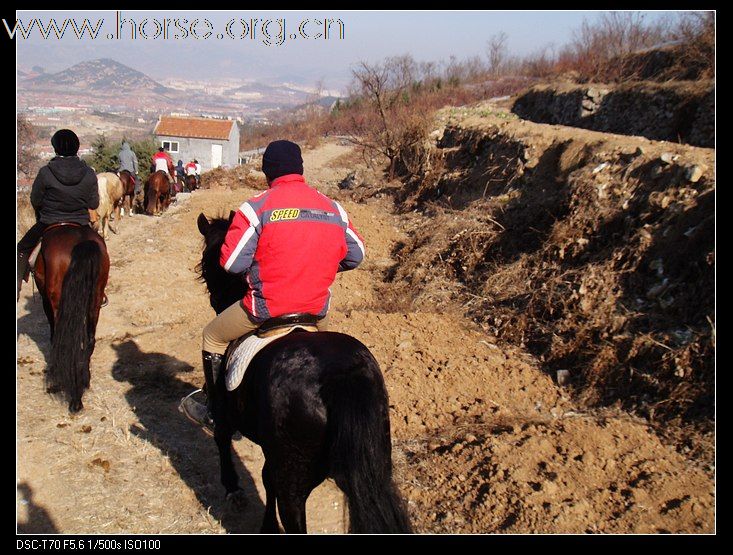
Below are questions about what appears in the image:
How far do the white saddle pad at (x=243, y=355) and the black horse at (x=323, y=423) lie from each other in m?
0.04

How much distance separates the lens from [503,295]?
25.4ft

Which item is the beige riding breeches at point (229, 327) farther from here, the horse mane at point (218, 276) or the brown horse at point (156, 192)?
the brown horse at point (156, 192)

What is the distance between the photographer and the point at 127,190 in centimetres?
1514

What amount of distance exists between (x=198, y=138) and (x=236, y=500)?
55.3 metres

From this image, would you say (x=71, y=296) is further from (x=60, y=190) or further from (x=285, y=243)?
(x=285, y=243)

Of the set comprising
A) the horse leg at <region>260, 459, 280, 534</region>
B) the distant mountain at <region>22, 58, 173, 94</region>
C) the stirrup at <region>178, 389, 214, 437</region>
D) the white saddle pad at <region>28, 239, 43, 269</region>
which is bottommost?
the horse leg at <region>260, 459, 280, 534</region>

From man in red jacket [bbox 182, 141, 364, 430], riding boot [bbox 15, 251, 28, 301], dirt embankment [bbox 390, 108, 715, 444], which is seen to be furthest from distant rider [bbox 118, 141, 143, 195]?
man in red jacket [bbox 182, 141, 364, 430]

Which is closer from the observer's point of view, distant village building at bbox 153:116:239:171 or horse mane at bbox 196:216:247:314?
horse mane at bbox 196:216:247:314

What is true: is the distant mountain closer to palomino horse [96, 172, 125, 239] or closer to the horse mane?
palomino horse [96, 172, 125, 239]

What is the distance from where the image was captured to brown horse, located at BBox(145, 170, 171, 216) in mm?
16266

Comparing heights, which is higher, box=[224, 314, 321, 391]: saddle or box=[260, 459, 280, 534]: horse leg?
box=[224, 314, 321, 391]: saddle

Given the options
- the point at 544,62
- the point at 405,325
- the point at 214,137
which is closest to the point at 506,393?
the point at 405,325

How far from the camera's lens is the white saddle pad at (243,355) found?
3139 mm

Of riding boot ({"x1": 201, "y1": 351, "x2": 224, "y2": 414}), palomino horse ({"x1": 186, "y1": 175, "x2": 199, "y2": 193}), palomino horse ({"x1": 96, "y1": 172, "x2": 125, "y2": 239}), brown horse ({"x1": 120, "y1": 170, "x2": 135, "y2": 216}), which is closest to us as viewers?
riding boot ({"x1": 201, "y1": 351, "x2": 224, "y2": 414})
